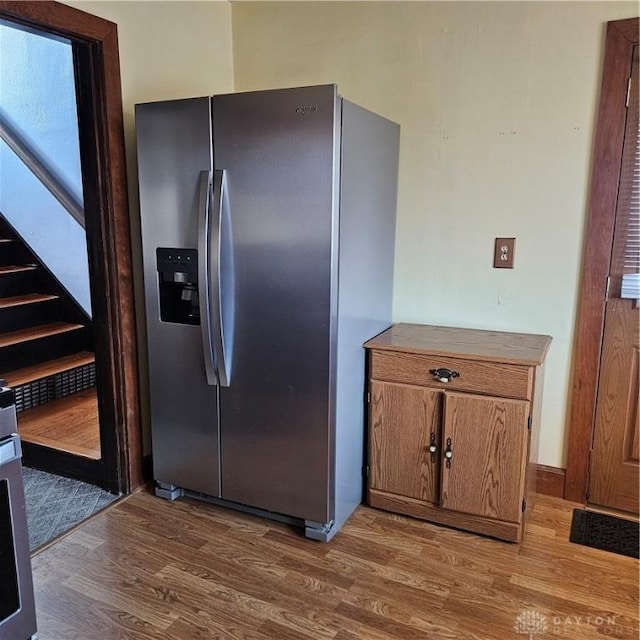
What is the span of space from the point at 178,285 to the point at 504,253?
1.47m

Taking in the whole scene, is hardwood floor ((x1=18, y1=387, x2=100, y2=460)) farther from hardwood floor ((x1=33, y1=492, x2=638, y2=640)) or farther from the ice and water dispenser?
the ice and water dispenser

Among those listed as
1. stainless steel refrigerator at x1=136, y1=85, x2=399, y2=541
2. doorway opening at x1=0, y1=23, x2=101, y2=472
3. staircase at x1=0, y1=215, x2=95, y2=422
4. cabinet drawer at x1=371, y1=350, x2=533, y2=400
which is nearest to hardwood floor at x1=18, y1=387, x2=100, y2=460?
doorway opening at x1=0, y1=23, x2=101, y2=472

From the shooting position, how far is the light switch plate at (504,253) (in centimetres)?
252

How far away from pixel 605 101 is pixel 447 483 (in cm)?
171

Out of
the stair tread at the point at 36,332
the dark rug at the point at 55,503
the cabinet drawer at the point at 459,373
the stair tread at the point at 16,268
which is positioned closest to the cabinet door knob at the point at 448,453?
the cabinet drawer at the point at 459,373

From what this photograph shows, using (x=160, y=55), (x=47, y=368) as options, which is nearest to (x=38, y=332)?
(x=47, y=368)

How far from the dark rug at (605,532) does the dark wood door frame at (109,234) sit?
201cm

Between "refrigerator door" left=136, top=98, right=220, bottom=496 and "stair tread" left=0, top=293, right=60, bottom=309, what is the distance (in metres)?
1.70

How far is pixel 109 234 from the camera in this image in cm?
241

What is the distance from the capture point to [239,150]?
2.12m

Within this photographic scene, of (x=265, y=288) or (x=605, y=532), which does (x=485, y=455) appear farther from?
(x=265, y=288)

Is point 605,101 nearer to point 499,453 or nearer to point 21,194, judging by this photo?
point 499,453

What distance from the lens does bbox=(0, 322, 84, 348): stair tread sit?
3.46 metres

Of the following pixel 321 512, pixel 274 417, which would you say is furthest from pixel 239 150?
pixel 321 512
